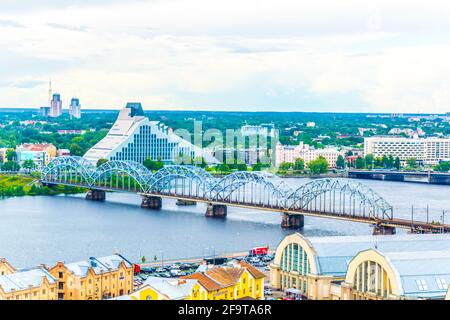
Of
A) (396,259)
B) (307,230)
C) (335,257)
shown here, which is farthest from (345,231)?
(396,259)

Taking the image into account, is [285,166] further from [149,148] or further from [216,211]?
[216,211]

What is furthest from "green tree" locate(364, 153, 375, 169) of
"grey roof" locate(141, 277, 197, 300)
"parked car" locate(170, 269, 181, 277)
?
"grey roof" locate(141, 277, 197, 300)

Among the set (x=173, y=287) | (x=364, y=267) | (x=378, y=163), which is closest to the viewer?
(x=173, y=287)

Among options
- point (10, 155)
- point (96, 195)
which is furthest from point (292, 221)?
point (10, 155)

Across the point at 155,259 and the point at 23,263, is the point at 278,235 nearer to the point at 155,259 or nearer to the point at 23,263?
the point at 155,259

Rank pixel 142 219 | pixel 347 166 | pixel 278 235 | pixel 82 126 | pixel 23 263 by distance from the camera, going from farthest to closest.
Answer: pixel 82 126, pixel 347 166, pixel 142 219, pixel 278 235, pixel 23 263

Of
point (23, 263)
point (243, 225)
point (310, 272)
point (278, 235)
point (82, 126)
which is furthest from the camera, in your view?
point (82, 126)

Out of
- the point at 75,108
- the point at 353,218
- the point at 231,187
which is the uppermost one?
the point at 75,108
